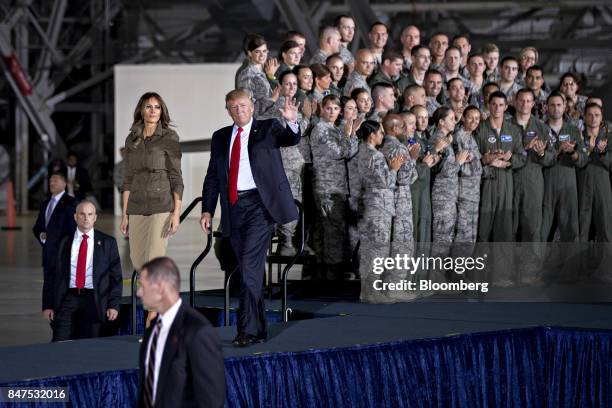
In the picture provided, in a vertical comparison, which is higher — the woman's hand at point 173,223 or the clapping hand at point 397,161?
the clapping hand at point 397,161

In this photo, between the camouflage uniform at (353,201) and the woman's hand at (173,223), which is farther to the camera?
the camouflage uniform at (353,201)

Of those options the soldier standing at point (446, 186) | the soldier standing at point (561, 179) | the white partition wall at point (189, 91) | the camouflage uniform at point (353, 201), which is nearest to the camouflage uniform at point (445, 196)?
the soldier standing at point (446, 186)

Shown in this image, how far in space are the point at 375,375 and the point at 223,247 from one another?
3.12 metres

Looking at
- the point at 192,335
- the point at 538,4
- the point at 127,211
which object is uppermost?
the point at 538,4

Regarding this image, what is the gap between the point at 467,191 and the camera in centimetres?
1033

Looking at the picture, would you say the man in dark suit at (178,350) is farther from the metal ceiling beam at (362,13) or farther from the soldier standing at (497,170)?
the metal ceiling beam at (362,13)

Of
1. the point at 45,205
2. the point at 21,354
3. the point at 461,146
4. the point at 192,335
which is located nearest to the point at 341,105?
the point at 461,146

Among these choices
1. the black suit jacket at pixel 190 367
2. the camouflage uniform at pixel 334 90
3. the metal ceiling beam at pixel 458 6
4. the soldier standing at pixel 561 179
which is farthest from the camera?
the metal ceiling beam at pixel 458 6

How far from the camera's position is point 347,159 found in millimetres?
10047

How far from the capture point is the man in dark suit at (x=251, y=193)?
7172mm

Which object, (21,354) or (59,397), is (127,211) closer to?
(21,354)

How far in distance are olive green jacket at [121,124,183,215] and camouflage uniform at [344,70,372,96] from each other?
2.80 metres

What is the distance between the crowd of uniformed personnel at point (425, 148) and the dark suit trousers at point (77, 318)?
2110 mm

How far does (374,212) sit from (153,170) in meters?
2.13
